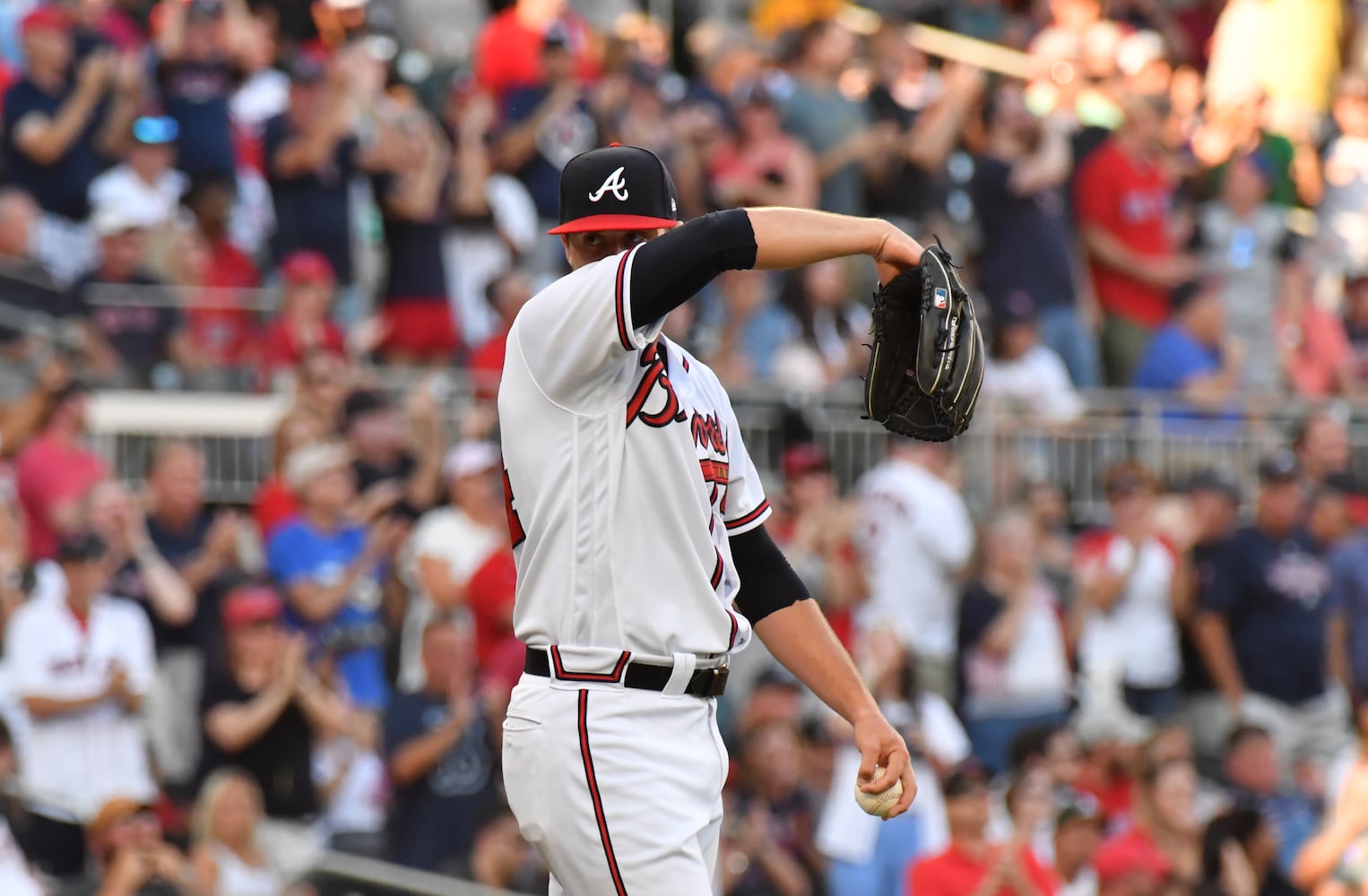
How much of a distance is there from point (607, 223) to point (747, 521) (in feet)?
2.45

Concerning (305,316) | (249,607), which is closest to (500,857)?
(249,607)

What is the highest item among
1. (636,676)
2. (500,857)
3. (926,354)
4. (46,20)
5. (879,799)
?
(46,20)

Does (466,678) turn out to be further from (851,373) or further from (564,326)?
(564,326)

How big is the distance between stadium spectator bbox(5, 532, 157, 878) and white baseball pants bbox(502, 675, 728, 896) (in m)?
4.39

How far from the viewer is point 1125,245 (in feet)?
43.8

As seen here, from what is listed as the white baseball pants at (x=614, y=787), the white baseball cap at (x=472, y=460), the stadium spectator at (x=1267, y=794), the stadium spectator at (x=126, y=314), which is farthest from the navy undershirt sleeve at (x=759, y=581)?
the stadium spectator at (x=126, y=314)

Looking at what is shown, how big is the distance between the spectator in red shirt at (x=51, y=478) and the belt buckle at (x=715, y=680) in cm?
523

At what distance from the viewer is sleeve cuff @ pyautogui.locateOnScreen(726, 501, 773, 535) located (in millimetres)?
4793

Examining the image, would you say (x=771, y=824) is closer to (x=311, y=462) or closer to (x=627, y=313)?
(x=311, y=462)

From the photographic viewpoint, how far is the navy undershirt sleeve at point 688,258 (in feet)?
13.6

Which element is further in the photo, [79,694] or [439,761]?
[439,761]

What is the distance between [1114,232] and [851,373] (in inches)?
94.0

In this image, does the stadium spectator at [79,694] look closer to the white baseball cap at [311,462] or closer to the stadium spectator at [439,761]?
the stadium spectator at [439,761]

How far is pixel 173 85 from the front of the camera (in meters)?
11.5
